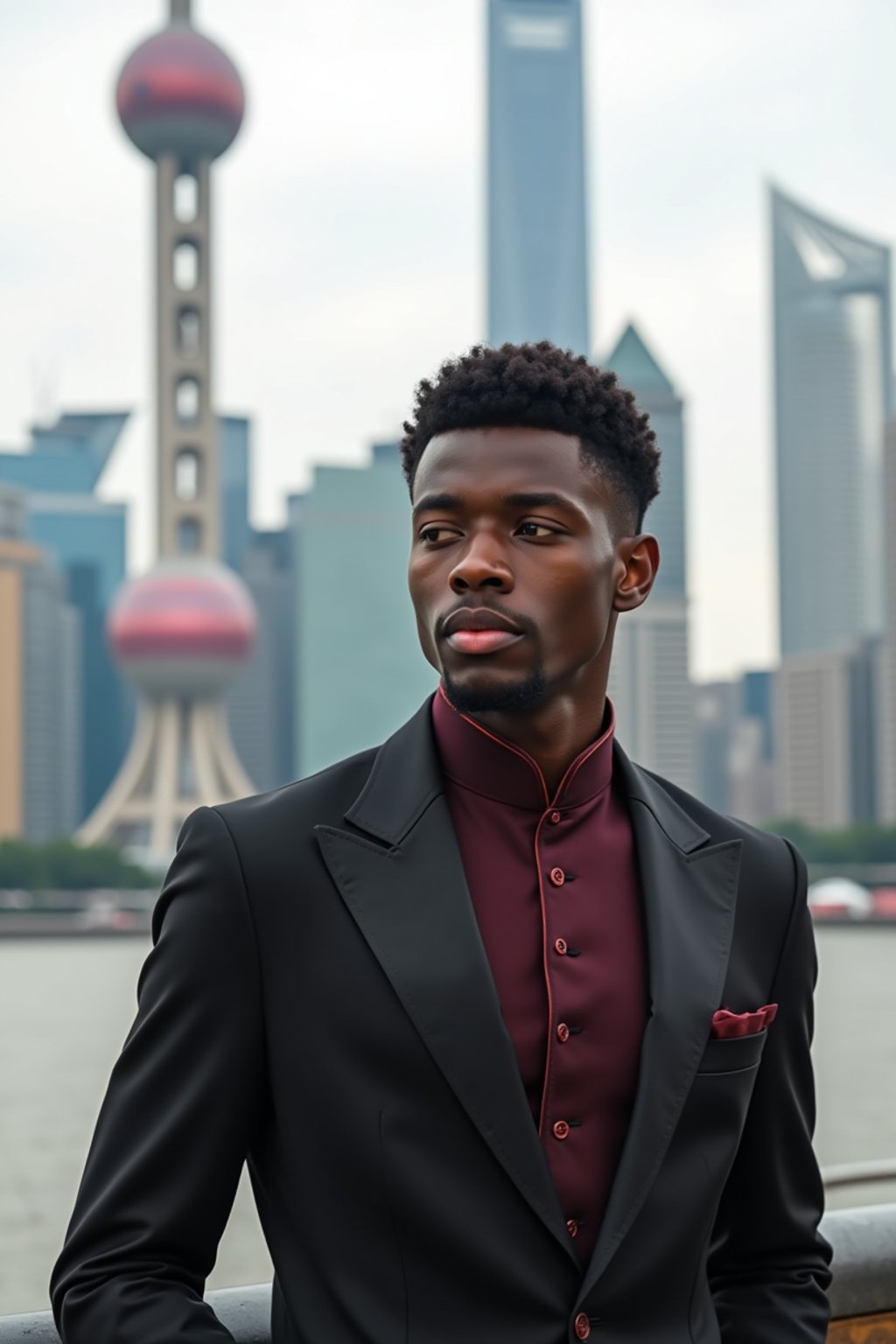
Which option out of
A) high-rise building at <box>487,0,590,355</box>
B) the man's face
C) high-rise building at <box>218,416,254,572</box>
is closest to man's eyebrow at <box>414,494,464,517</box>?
the man's face

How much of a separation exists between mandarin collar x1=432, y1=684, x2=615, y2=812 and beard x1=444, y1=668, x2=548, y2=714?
0.05 metres

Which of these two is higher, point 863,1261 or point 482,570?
point 482,570

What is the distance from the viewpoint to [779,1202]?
1.99 m

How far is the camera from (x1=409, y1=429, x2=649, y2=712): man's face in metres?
1.80

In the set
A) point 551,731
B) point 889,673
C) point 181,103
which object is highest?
point 181,103

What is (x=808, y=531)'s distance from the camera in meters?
136

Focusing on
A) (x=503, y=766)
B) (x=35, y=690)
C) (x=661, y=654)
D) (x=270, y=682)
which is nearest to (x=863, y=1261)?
(x=503, y=766)

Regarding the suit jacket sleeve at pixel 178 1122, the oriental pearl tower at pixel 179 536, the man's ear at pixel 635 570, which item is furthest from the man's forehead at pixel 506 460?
the oriental pearl tower at pixel 179 536

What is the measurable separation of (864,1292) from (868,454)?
140891 millimetres

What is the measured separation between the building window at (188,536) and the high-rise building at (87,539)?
54.6 meters

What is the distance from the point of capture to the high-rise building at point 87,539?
402 feet

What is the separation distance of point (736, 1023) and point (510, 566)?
496 millimetres

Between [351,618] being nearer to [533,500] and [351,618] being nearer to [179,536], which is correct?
[179,536]

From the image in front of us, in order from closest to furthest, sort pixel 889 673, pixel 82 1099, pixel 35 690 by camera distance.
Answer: pixel 82 1099
pixel 889 673
pixel 35 690
